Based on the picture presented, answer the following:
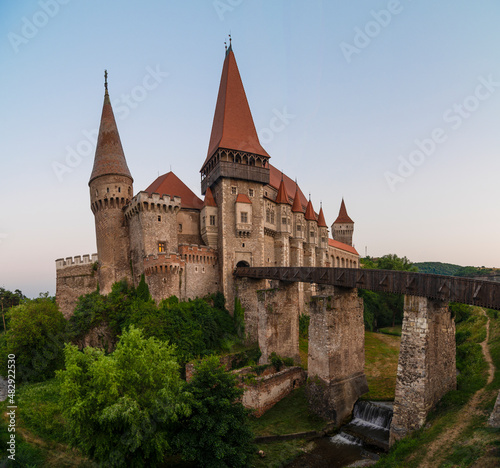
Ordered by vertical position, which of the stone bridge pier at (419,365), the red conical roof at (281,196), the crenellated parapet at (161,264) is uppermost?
the red conical roof at (281,196)

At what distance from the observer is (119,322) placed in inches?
1057

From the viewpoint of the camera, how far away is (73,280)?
32781 millimetres

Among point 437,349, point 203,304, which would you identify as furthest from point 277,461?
point 203,304

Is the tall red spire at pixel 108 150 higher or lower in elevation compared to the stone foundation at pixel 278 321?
higher

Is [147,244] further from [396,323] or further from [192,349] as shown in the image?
[396,323]

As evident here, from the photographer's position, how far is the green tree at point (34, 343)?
2598cm

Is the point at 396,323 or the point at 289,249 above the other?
the point at 289,249

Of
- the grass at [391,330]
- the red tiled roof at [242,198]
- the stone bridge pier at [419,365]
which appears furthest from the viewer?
the grass at [391,330]

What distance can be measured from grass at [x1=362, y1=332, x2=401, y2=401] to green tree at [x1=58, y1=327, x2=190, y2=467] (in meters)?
13.3

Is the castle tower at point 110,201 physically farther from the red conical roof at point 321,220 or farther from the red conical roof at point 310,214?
the red conical roof at point 321,220

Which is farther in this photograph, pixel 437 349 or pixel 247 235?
pixel 247 235

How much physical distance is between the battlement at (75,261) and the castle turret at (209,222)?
11.0 m

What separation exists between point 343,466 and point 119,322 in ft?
63.0

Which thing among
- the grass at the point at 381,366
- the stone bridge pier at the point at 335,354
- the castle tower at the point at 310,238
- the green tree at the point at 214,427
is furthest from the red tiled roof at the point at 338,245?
the green tree at the point at 214,427
